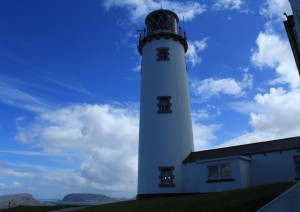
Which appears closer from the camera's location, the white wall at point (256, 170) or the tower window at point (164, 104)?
the white wall at point (256, 170)

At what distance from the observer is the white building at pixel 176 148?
21.1m

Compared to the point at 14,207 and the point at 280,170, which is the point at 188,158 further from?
the point at 14,207

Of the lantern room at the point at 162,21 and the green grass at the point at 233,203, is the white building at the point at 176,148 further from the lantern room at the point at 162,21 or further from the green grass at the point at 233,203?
the green grass at the point at 233,203

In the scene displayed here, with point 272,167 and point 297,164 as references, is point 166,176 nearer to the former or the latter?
point 272,167

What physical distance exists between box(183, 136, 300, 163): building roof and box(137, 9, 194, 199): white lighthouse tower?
4.48ft

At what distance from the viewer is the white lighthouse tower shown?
24672mm

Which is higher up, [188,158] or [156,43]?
[156,43]

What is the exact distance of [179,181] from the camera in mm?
24453

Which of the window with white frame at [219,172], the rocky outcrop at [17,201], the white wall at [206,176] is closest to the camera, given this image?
the white wall at [206,176]

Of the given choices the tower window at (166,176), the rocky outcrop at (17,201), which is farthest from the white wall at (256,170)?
the rocky outcrop at (17,201)

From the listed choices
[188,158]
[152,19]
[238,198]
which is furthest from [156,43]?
[238,198]

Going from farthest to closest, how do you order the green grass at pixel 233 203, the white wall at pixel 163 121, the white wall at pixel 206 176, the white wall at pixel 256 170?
the white wall at pixel 163 121, the white wall at pixel 206 176, the white wall at pixel 256 170, the green grass at pixel 233 203

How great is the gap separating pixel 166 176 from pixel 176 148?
232 cm

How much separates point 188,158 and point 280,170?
7025mm
